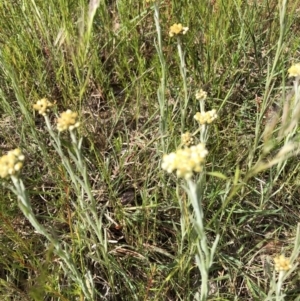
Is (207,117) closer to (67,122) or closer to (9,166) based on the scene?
(67,122)

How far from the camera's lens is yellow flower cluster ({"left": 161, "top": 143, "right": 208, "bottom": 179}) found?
0.61 metres

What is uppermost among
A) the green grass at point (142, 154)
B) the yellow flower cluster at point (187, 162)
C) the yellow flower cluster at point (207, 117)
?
the yellow flower cluster at point (187, 162)

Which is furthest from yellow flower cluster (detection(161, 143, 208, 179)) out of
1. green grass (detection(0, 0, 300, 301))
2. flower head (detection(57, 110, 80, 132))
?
green grass (detection(0, 0, 300, 301))

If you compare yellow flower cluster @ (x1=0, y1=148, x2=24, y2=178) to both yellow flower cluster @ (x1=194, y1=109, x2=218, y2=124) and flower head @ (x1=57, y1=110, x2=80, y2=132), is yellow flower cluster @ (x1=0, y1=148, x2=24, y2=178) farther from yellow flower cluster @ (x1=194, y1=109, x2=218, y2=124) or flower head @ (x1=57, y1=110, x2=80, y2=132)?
yellow flower cluster @ (x1=194, y1=109, x2=218, y2=124)

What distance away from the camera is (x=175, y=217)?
4.07 ft

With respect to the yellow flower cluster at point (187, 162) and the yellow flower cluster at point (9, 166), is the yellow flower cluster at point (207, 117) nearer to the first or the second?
the yellow flower cluster at point (187, 162)

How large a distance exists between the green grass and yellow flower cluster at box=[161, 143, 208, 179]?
1.18 ft

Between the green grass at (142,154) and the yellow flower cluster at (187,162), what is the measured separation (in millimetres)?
358

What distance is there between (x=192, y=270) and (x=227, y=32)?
842mm

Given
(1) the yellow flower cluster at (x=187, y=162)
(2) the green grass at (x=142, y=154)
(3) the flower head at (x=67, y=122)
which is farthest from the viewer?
(2) the green grass at (x=142, y=154)

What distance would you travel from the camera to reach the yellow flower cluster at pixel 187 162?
0.61 m

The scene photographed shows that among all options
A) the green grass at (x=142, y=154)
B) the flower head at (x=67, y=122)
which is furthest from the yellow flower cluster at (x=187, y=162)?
the green grass at (x=142, y=154)

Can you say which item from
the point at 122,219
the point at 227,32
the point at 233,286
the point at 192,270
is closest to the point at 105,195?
the point at 122,219

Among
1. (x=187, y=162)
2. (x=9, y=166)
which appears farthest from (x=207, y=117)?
(x=9, y=166)
